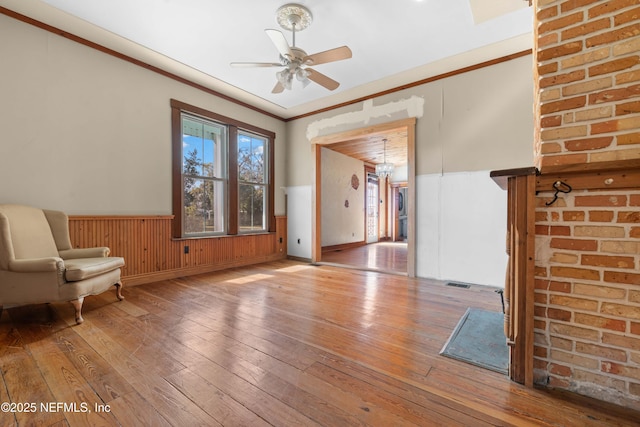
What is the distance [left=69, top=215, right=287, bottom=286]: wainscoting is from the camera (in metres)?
3.11

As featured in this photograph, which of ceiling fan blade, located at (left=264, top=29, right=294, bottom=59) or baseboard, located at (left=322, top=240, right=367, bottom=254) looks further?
baseboard, located at (left=322, top=240, right=367, bottom=254)

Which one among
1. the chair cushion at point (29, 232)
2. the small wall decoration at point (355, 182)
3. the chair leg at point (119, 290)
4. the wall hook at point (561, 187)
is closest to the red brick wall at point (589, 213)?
the wall hook at point (561, 187)

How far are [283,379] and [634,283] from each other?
5.72 feet

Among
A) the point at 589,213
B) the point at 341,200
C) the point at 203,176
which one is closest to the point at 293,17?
the point at 203,176

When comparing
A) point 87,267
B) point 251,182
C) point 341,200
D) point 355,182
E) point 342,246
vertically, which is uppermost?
point 355,182

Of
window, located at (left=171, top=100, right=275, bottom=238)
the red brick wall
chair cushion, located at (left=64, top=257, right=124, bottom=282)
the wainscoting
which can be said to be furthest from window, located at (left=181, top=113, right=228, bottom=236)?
the red brick wall

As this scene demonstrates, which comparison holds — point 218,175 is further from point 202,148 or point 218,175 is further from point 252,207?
point 252,207

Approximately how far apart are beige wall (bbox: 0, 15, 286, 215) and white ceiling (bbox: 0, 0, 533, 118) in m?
0.28

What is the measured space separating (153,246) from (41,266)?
1438 millimetres

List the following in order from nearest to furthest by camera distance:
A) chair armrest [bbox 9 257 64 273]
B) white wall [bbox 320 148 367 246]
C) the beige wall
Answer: chair armrest [bbox 9 257 64 273] → the beige wall → white wall [bbox 320 148 367 246]

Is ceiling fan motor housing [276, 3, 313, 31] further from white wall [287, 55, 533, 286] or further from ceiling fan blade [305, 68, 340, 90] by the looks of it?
white wall [287, 55, 533, 286]

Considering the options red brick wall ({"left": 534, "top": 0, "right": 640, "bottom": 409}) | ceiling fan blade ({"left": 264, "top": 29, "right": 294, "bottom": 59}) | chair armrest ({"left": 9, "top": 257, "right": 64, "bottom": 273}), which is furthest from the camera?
ceiling fan blade ({"left": 264, "top": 29, "right": 294, "bottom": 59})

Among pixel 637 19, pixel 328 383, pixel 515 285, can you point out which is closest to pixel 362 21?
pixel 637 19

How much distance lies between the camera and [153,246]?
142 inches
